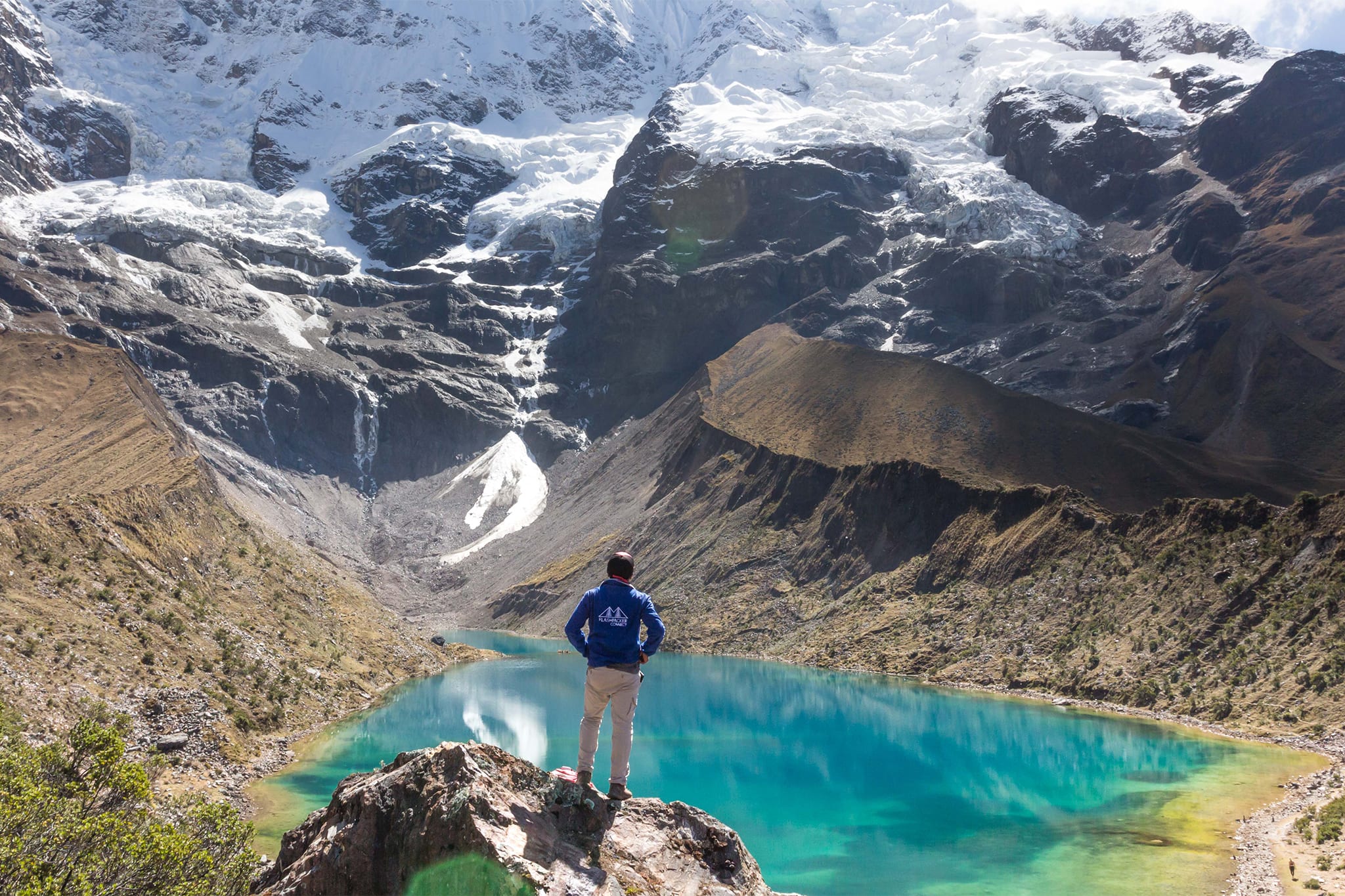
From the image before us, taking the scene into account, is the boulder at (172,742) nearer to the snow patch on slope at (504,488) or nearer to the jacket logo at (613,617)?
the jacket logo at (613,617)

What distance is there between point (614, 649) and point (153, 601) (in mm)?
35062

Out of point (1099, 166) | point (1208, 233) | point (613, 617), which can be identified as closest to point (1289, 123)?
point (1208, 233)

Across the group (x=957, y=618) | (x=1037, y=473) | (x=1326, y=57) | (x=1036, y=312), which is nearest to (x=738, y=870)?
(x=957, y=618)

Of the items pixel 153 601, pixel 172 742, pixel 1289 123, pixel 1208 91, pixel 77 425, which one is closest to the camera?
pixel 172 742

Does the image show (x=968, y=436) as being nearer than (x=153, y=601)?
No

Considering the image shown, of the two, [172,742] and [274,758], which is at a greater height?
[274,758]

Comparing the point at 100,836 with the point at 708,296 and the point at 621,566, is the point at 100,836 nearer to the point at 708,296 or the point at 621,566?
the point at 621,566

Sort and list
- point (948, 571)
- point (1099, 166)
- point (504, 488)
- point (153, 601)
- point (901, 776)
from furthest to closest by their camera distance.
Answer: point (1099, 166)
point (504, 488)
point (948, 571)
point (901, 776)
point (153, 601)

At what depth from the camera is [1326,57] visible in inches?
6619

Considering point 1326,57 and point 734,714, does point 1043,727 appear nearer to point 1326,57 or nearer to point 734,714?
point 734,714

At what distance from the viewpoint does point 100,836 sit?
1231 centimetres

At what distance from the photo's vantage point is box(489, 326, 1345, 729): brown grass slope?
167 ft

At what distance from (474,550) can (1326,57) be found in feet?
502

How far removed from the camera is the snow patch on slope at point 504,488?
154250mm
